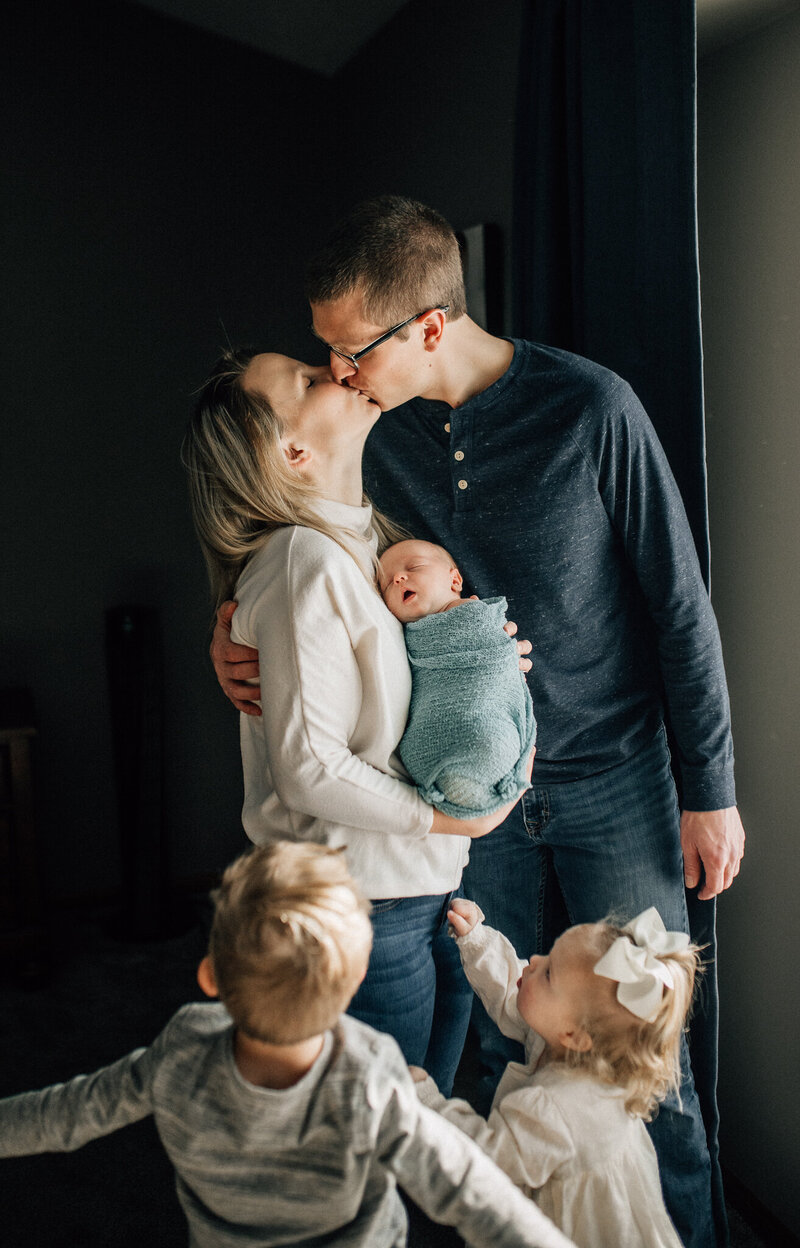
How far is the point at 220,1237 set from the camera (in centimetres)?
97

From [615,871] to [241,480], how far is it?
0.91 metres

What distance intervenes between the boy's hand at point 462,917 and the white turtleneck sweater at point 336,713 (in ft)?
0.19

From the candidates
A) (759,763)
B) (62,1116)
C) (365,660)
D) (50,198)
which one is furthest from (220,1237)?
(50,198)

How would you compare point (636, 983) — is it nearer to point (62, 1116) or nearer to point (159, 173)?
point (62, 1116)

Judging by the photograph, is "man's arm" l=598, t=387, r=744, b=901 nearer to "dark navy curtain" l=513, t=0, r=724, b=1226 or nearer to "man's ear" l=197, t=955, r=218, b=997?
"dark navy curtain" l=513, t=0, r=724, b=1226

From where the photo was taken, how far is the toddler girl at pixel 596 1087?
3.73 feet

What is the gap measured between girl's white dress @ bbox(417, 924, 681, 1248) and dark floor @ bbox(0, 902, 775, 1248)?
63cm

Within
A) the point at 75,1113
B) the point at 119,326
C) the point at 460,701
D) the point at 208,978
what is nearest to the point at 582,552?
the point at 460,701

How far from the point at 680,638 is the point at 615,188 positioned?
0.96m

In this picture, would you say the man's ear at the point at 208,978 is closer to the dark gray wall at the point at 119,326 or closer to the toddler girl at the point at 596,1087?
the toddler girl at the point at 596,1087

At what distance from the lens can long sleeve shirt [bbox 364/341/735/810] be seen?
1.43 metres

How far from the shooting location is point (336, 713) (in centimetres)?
115

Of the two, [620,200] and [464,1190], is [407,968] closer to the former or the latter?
[464,1190]

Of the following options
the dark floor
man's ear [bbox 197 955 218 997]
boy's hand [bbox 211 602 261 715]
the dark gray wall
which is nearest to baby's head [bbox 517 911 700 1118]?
man's ear [bbox 197 955 218 997]
